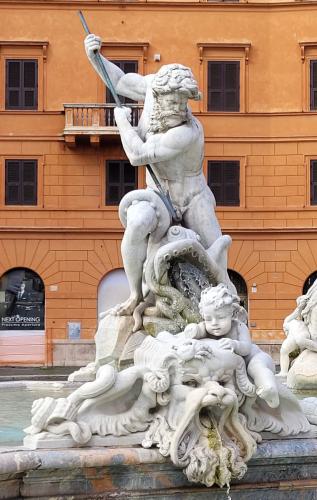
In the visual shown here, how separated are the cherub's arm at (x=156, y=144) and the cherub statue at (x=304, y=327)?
179cm

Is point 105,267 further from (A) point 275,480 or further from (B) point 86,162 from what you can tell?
(A) point 275,480

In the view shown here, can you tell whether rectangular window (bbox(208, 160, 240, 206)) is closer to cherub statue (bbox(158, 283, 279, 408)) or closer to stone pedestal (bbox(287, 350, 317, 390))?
stone pedestal (bbox(287, 350, 317, 390))

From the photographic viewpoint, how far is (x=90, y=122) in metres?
30.7

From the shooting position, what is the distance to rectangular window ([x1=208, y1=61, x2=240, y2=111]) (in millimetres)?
31641

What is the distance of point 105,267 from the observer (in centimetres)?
3036

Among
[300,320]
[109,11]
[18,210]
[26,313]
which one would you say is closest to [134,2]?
[109,11]

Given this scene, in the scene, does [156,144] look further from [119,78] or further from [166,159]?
[119,78]

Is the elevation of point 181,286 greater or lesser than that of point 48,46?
lesser

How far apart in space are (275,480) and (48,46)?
2752cm

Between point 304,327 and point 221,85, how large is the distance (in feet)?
76.8

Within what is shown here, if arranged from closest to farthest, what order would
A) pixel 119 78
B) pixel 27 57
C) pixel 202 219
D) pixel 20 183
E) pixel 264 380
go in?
1. pixel 264 380
2. pixel 202 219
3. pixel 119 78
4. pixel 20 183
5. pixel 27 57

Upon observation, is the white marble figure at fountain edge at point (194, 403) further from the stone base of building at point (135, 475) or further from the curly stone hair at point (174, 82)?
the curly stone hair at point (174, 82)

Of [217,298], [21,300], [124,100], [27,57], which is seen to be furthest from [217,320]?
[27,57]

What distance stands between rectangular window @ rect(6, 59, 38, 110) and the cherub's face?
26.9m
